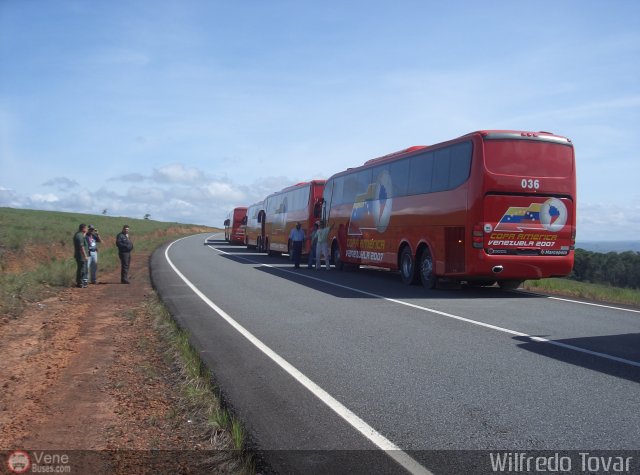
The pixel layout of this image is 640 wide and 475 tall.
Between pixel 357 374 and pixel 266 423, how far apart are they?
1.92m

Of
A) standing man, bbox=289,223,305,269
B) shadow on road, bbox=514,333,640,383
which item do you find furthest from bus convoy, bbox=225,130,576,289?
standing man, bbox=289,223,305,269

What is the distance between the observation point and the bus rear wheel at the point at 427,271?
56.4ft

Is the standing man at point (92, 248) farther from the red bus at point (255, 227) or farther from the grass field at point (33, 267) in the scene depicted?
the red bus at point (255, 227)

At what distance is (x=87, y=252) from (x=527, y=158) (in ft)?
39.7

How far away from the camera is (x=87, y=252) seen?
18.5 m

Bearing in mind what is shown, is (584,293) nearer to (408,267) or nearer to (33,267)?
(408,267)

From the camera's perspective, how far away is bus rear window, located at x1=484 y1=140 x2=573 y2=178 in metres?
15.0

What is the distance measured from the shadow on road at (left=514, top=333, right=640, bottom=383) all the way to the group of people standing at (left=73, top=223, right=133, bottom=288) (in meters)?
12.5

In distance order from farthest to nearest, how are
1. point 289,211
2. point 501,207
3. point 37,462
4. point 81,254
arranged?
point 289,211
point 81,254
point 501,207
point 37,462

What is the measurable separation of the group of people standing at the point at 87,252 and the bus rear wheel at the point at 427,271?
8524mm

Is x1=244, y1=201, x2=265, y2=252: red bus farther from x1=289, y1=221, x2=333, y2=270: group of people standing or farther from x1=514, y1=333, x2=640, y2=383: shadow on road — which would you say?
x1=514, y1=333, x2=640, y2=383: shadow on road

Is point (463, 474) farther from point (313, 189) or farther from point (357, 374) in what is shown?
point (313, 189)

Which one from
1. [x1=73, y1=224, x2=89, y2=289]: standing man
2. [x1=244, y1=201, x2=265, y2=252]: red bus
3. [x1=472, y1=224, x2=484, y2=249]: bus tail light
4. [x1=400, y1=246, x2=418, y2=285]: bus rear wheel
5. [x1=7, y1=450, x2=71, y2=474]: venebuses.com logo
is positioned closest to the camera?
[x1=7, y1=450, x2=71, y2=474]: venebuses.com logo

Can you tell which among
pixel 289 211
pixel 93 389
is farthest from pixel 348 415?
pixel 289 211
